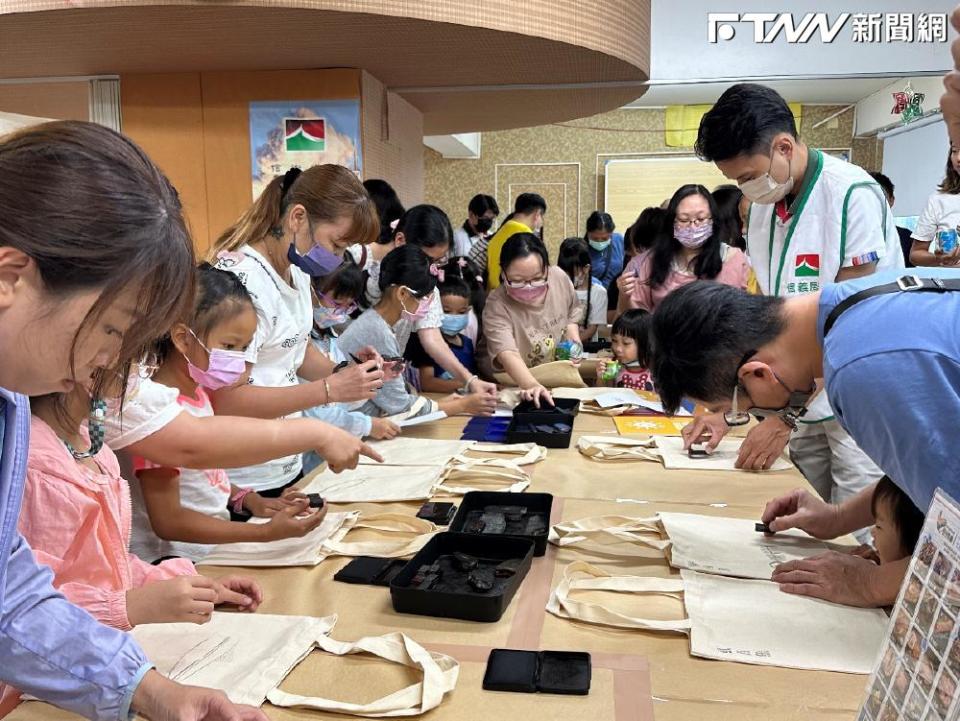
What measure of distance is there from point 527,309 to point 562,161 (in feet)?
19.9

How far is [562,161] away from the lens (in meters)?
8.90

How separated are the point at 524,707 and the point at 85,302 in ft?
1.99

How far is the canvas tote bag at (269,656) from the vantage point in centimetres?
86

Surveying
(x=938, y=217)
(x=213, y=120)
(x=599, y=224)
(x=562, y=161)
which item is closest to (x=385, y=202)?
(x=213, y=120)

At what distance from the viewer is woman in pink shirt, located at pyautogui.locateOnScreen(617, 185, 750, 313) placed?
2941 millimetres

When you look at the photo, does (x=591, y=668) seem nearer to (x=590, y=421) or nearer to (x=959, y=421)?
(x=959, y=421)

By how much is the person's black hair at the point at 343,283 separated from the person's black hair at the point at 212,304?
0.87m

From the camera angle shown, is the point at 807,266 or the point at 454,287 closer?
the point at 807,266

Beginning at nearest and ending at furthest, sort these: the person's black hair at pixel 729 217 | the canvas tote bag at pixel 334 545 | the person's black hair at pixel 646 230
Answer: the canvas tote bag at pixel 334 545, the person's black hair at pixel 729 217, the person's black hair at pixel 646 230

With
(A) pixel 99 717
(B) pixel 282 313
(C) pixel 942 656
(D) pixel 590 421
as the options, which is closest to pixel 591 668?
(C) pixel 942 656

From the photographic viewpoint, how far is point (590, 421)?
2.35 meters

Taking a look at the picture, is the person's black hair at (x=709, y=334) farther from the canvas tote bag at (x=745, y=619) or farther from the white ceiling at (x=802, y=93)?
the white ceiling at (x=802, y=93)

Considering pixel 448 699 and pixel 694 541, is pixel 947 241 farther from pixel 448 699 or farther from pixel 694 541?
pixel 448 699

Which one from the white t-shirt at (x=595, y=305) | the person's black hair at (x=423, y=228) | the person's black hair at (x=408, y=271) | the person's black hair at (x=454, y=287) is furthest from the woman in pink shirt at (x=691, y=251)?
the white t-shirt at (x=595, y=305)
